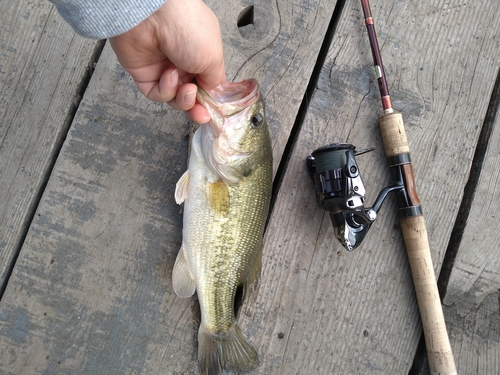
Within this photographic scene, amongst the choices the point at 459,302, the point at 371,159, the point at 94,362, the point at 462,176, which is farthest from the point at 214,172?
the point at 459,302

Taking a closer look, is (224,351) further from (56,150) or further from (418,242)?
(56,150)

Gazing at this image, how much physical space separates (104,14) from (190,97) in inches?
16.2

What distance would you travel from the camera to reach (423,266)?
1.93 m

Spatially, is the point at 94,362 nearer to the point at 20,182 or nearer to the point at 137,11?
the point at 20,182

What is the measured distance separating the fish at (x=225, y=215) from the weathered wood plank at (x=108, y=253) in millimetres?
155

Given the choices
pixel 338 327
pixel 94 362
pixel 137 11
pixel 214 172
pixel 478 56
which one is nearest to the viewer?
pixel 137 11

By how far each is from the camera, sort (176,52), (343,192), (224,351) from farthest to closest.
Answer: (224,351) → (343,192) → (176,52)

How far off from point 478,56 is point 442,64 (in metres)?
0.22

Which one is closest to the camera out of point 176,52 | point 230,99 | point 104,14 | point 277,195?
point 104,14

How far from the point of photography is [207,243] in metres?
1.79

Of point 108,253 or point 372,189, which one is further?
point 372,189

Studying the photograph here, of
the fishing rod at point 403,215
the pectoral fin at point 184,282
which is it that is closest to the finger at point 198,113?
the fishing rod at point 403,215

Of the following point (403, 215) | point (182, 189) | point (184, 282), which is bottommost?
point (184, 282)

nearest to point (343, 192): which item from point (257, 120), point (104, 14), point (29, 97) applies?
point (257, 120)
